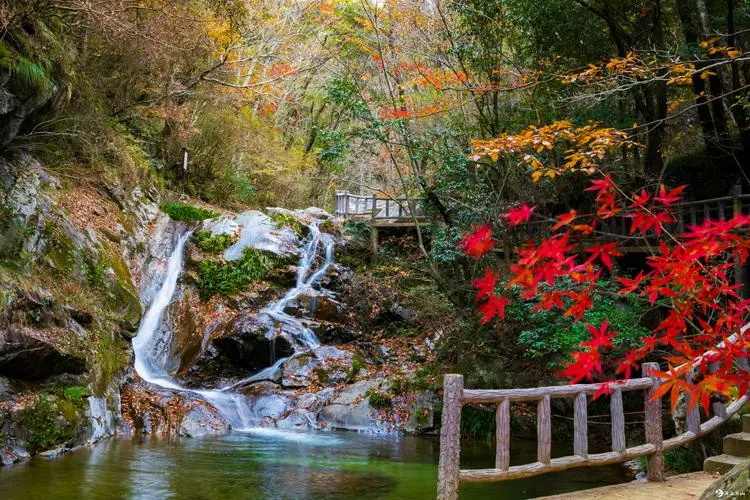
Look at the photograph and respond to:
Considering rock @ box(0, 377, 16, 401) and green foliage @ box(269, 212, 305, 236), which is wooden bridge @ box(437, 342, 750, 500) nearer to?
rock @ box(0, 377, 16, 401)

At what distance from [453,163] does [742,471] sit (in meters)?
8.24

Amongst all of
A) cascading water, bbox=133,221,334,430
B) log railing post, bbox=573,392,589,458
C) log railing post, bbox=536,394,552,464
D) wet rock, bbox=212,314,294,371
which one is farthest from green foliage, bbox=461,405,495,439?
log railing post, bbox=536,394,552,464

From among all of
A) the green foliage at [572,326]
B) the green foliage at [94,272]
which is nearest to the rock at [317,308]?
the green foliage at [94,272]

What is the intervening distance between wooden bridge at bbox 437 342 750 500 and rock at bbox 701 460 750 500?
68 cm

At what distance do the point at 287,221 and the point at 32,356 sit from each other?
9203mm

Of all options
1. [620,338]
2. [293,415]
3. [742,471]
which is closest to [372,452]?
[293,415]

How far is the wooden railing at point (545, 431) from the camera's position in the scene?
4027mm

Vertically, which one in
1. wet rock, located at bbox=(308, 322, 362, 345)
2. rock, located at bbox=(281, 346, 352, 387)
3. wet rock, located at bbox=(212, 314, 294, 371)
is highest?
wet rock, located at bbox=(308, 322, 362, 345)

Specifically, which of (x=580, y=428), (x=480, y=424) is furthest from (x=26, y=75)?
(x=480, y=424)

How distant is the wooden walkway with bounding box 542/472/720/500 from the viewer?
4.29 m

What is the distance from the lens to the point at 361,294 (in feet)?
47.5

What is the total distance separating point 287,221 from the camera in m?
16.4

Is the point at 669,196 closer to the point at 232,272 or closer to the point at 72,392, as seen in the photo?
the point at 72,392

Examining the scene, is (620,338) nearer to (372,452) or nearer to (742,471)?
(372,452)
